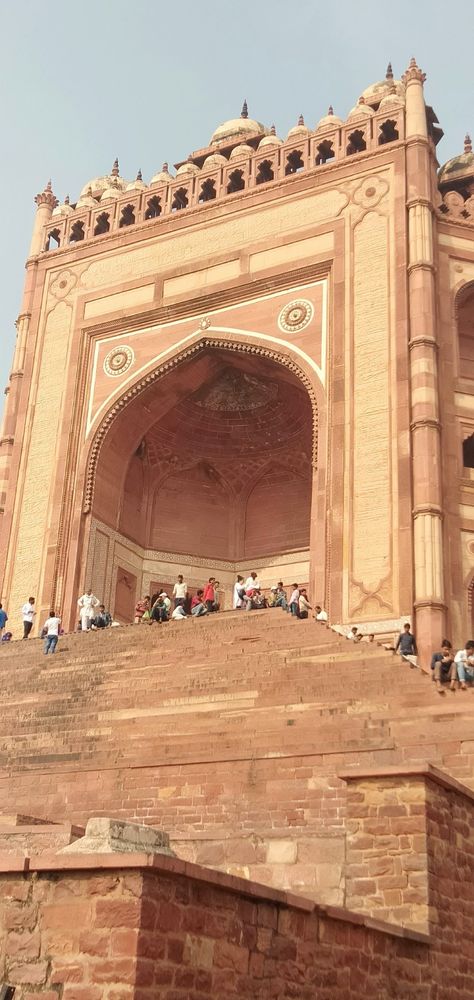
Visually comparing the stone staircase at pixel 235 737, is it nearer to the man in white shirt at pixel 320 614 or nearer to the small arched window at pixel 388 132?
the man in white shirt at pixel 320 614

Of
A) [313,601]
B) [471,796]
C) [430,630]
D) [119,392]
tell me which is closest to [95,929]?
[471,796]

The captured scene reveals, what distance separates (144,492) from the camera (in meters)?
21.2

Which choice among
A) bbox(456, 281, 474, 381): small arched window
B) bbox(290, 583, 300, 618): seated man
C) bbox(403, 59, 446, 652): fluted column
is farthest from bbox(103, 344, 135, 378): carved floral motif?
bbox(290, 583, 300, 618): seated man

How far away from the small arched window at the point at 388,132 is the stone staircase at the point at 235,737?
30.9 feet

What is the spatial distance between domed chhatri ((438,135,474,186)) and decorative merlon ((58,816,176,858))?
16719 mm

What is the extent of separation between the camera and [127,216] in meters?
21.4

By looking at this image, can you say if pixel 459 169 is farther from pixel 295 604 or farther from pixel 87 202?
pixel 295 604

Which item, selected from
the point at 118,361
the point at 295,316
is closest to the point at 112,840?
the point at 295,316

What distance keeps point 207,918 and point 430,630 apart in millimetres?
10331

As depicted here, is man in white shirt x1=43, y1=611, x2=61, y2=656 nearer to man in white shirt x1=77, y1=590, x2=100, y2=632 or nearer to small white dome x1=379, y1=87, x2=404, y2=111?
man in white shirt x1=77, y1=590, x2=100, y2=632

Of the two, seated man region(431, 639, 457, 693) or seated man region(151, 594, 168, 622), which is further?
seated man region(151, 594, 168, 622)

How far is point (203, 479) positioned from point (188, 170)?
5905 millimetres

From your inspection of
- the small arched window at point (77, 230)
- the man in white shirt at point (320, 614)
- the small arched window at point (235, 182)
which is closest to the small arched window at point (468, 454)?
the man in white shirt at point (320, 614)

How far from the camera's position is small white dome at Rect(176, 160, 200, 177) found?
20.9 meters
